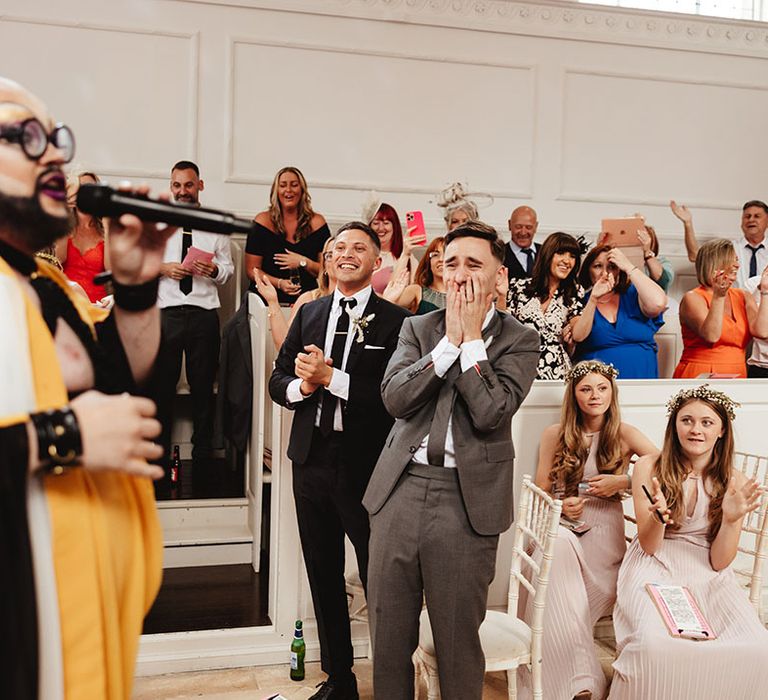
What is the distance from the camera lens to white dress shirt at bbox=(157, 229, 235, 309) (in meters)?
5.24

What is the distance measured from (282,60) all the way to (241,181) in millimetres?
996

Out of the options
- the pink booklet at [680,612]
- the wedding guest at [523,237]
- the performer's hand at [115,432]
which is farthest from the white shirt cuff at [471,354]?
the wedding guest at [523,237]

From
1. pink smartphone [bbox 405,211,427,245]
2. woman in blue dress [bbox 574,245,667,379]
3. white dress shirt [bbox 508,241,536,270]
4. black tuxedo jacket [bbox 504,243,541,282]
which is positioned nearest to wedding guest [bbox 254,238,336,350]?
pink smartphone [bbox 405,211,427,245]

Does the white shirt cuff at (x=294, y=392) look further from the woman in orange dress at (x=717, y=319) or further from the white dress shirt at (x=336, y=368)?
the woman in orange dress at (x=717, y=319)

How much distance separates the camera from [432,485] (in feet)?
9.08

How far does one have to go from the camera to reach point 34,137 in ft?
3.95

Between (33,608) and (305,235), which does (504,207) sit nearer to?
(305,235)

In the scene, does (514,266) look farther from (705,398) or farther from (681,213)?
(705,398)

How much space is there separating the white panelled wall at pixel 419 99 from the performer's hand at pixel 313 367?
3503mm

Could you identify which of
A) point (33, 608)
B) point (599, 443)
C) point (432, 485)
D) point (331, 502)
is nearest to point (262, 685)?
point (331, 502)

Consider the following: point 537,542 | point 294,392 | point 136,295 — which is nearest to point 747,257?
point 537,542

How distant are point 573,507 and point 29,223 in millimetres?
2949

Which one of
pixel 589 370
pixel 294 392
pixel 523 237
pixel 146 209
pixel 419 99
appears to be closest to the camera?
pixel 146 209

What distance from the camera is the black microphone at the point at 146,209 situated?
1.23 meters
